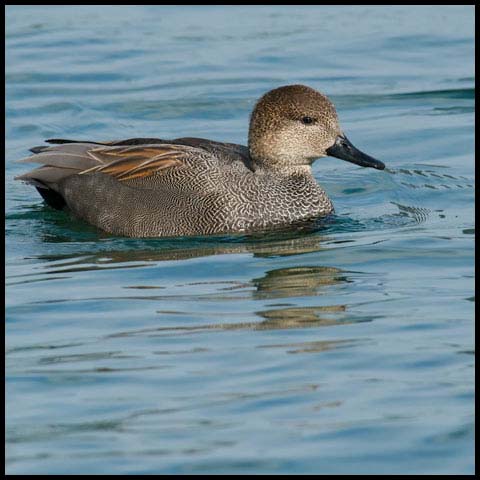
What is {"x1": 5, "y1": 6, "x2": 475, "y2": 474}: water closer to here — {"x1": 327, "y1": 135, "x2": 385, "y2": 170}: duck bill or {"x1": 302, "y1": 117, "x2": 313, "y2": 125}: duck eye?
{"x1": 327, "y1": 135, "x2": 385, "y2": 170}: duck bill

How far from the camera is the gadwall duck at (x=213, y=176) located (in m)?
11.7

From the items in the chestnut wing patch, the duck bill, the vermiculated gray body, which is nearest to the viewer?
the vermiculated gray body

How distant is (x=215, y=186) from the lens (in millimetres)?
11711

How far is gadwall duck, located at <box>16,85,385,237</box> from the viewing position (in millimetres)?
11680

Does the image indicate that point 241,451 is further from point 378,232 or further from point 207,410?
point 378,232

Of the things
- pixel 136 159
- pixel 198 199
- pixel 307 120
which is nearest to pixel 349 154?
pixel 307 120

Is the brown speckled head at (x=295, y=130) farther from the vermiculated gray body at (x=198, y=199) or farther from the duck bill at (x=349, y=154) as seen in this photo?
the vermiculated gray body at (x=198, y=199)

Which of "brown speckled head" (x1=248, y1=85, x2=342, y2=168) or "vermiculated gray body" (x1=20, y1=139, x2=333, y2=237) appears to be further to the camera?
"brown speckled head" (x1=248, y1=85, x2=342, y2=168)

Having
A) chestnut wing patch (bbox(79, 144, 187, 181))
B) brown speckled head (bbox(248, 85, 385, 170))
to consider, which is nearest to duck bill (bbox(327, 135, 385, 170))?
brown speckled head (bbox(248, 85, 385, 170))

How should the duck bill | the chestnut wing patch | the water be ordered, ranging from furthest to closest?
the duck bill, the chestnut wing patch, the water

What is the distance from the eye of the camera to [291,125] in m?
12.0

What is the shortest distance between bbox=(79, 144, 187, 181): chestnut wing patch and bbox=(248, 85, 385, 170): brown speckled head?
60 cm

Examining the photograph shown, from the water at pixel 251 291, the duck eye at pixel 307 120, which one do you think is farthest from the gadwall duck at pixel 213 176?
the water at pixel 251 291

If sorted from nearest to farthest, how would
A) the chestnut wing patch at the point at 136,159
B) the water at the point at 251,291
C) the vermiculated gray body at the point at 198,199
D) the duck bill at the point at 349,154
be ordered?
the water at the point at 251,291 → the vermiculated gray body at the point at 198,199 → the chestnut wing patch at the point at 136,159 → the duck bill at the point at 349,154
